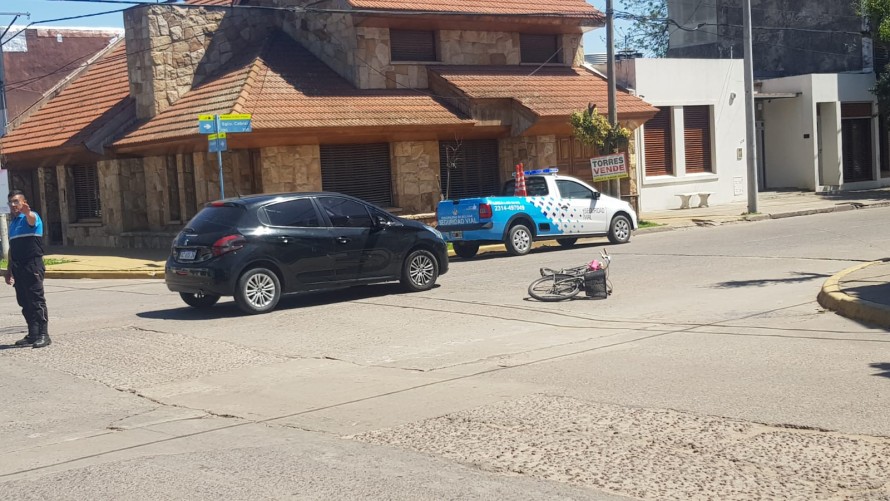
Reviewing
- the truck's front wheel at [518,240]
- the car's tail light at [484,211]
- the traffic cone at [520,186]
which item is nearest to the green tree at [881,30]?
the traffic cone at [520,186]

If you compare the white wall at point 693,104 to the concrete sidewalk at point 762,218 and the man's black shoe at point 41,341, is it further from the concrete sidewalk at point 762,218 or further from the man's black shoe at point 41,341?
the man's black shoe at point 41,341

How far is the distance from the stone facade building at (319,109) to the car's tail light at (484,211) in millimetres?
5056

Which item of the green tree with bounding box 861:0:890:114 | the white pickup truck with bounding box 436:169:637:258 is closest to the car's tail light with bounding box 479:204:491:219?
the white pickup truck with bounding box 436:169:637:258

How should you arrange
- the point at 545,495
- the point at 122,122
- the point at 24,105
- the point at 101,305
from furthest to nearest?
the point at 24,105 < the point at 122,122 < the point at 101,305 < the point at 545,495

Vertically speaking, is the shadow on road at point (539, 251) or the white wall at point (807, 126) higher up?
the white wall at point (807, 126)

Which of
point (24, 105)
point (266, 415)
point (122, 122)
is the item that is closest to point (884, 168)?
point (122, 122)

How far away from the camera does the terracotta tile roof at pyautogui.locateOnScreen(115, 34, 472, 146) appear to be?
77.7 feet

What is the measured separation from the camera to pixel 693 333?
1115 cm

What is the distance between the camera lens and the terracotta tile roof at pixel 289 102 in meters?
23.7

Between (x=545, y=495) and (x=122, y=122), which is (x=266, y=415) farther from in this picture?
(x=122, y=122)

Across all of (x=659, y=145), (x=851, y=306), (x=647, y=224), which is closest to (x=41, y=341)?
(x=851, y=306)

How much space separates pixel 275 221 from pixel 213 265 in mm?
1136

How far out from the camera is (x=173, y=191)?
88.6 ft

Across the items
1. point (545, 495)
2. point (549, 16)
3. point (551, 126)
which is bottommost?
point (545, 495)
